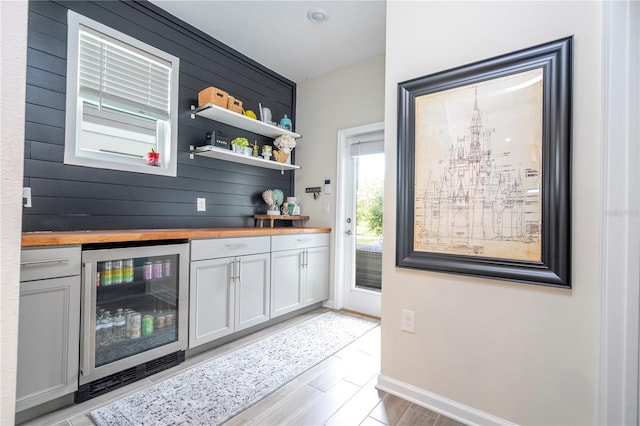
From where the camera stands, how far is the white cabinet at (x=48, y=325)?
57.6 inches

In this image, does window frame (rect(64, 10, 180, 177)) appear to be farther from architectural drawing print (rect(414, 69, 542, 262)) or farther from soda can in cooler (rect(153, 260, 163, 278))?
architectural drawing print (rect(414, 69, 542, 262))

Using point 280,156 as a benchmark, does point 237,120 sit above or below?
above

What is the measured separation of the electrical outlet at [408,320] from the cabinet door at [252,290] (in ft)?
4.46

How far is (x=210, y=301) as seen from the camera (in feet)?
7.50

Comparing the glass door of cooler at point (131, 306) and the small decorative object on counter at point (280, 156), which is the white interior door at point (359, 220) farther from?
the glass door of cooler at point (131, 306)

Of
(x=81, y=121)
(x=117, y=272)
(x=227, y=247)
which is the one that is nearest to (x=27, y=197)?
(x=81, y=121)

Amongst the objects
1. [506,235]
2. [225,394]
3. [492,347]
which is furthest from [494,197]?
[225,394]

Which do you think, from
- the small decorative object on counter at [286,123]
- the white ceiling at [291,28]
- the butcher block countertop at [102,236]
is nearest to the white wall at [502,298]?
the white ceiling at [291,28]

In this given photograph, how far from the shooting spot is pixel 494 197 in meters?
1.52

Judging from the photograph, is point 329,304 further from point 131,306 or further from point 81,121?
point 81,121

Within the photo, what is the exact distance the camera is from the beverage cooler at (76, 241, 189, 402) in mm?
1701

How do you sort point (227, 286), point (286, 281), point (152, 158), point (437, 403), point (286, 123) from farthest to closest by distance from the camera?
point (286, 123), point (286, 281), point (152, 158), point (227, 286), point (437, 403)

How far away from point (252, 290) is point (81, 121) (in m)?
1.85

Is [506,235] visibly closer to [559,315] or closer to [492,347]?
[559,315]
